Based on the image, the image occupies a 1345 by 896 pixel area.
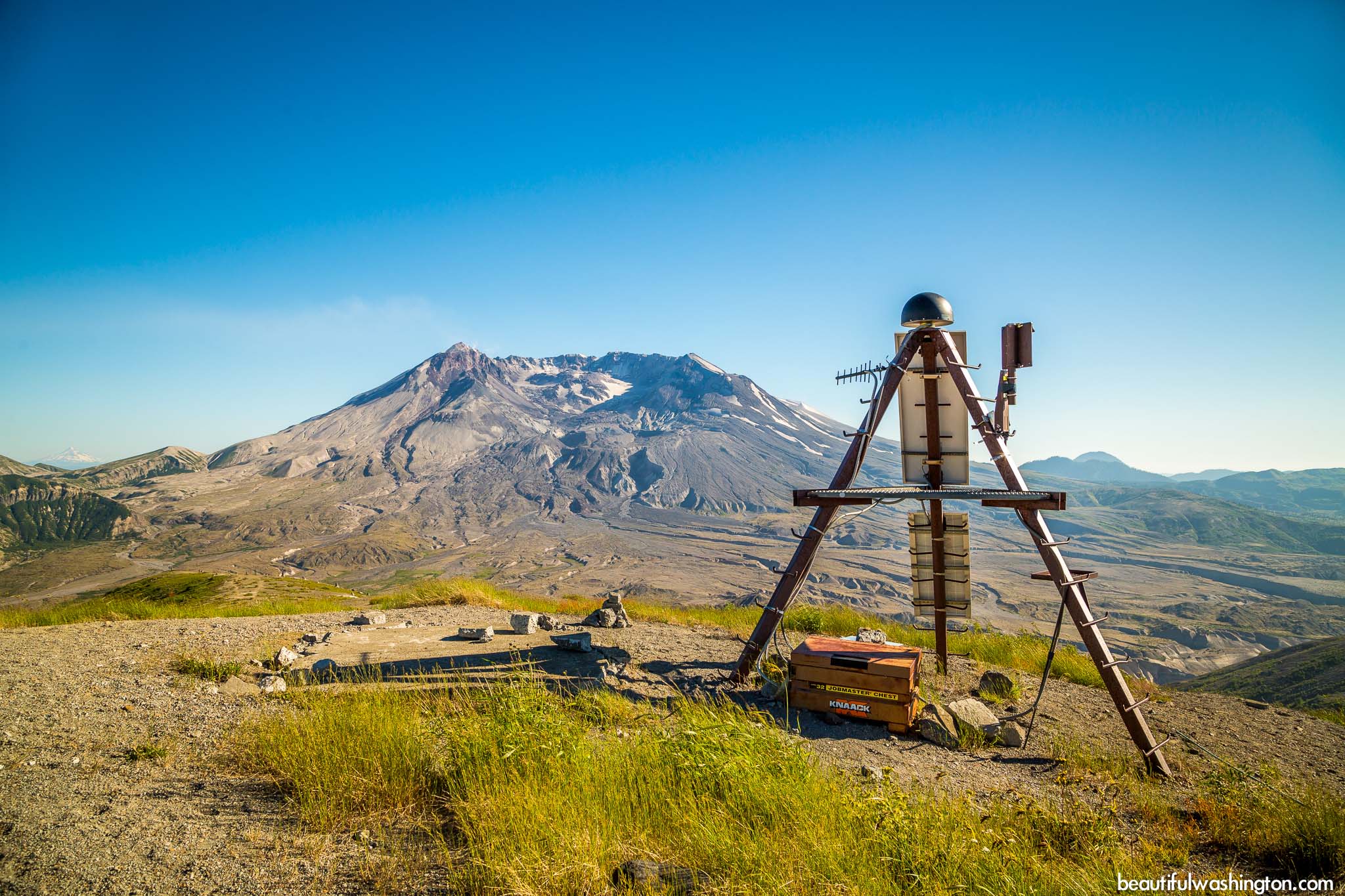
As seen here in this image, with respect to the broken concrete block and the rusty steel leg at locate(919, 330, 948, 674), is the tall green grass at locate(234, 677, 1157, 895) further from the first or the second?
the rusty steel leg at locate(919, 330, 948, 674)

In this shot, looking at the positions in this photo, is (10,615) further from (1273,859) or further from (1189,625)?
(1189,625)

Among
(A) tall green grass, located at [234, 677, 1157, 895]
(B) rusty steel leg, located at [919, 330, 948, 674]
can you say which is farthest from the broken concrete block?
(B) rusty steel leg, located at [919, 330, 948, 674]

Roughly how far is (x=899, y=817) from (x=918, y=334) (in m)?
6.29

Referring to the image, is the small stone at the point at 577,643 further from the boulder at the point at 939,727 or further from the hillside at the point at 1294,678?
the hillside at the point at 1294,678

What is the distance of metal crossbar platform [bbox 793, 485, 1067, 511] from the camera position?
6.70m

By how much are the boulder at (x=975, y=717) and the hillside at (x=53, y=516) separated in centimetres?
24678

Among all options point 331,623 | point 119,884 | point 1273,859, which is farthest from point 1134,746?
point 331,623

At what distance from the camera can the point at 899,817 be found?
3.92 metres

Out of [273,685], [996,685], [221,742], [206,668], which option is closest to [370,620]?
[206,668]

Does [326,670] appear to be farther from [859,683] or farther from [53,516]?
[53,516]

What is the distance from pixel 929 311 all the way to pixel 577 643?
24.0 ft

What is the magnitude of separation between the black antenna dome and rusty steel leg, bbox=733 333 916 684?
298 millimetres

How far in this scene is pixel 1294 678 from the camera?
27047mm

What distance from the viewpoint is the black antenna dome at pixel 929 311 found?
803 centimetres
